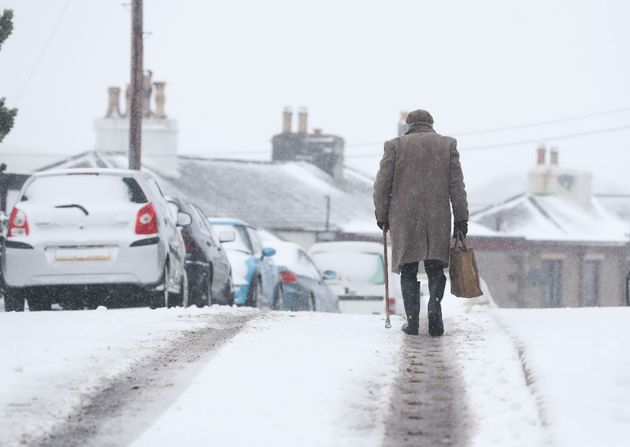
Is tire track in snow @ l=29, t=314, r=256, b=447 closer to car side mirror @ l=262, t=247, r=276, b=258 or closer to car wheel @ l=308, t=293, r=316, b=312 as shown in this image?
car side mirror @ l=262, t=247, r=276, b=258

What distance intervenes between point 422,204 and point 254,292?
7.72m

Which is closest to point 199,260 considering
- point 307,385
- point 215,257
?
point 215,257

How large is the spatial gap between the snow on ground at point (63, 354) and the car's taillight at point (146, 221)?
1036mm

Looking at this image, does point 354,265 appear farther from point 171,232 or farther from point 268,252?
point 171,232

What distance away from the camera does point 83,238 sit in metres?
12.2

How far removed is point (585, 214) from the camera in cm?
5512

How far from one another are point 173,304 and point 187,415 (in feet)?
25.9

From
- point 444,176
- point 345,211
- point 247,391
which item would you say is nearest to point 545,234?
point 345,211

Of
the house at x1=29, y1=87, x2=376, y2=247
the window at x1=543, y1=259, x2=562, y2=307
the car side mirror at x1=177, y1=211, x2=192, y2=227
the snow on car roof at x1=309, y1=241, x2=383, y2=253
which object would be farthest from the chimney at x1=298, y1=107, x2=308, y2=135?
the car side mirror at x1=177, y1=211, x2=192, y2=227

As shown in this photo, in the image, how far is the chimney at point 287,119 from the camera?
53156mm

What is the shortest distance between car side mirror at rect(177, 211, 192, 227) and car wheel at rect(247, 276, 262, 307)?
3.08 m

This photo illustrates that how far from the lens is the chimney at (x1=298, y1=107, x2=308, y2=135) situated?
5353cm

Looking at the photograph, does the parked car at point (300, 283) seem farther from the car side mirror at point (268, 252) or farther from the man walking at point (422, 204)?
the man walking at point (422, 204)

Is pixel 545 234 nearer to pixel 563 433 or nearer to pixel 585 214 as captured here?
pixel 585 214
